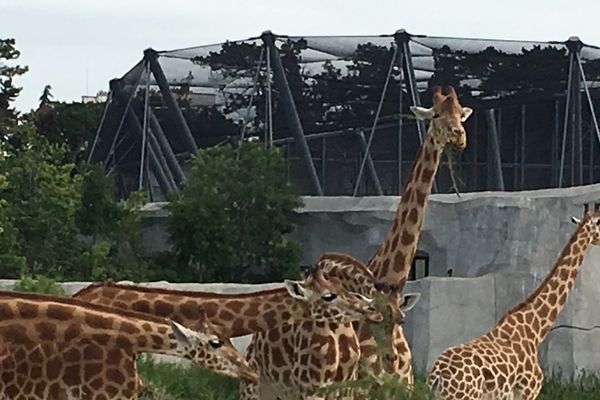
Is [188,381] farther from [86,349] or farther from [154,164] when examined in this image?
[154,164]

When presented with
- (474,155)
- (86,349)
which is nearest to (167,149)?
(474,155)

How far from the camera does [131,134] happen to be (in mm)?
19875

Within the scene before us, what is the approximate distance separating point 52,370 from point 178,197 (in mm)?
11589

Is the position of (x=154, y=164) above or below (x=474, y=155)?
below

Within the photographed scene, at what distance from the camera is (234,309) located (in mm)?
6031

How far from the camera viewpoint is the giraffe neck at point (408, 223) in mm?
7246

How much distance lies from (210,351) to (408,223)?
2264mm

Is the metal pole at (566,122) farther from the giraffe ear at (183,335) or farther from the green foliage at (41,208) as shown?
the giraffe ear at (183,335)

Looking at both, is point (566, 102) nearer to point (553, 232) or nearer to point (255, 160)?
point (255, 160)

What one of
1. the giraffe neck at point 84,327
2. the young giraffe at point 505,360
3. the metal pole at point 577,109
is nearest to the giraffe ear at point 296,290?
the giraffe neck at point 84,327

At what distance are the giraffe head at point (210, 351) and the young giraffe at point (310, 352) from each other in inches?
29.5

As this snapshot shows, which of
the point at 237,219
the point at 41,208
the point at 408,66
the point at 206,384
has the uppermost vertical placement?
the point at 408,66

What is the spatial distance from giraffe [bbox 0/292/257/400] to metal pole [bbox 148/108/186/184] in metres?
13.4

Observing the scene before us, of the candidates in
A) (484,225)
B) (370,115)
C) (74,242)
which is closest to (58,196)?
(74,242)
